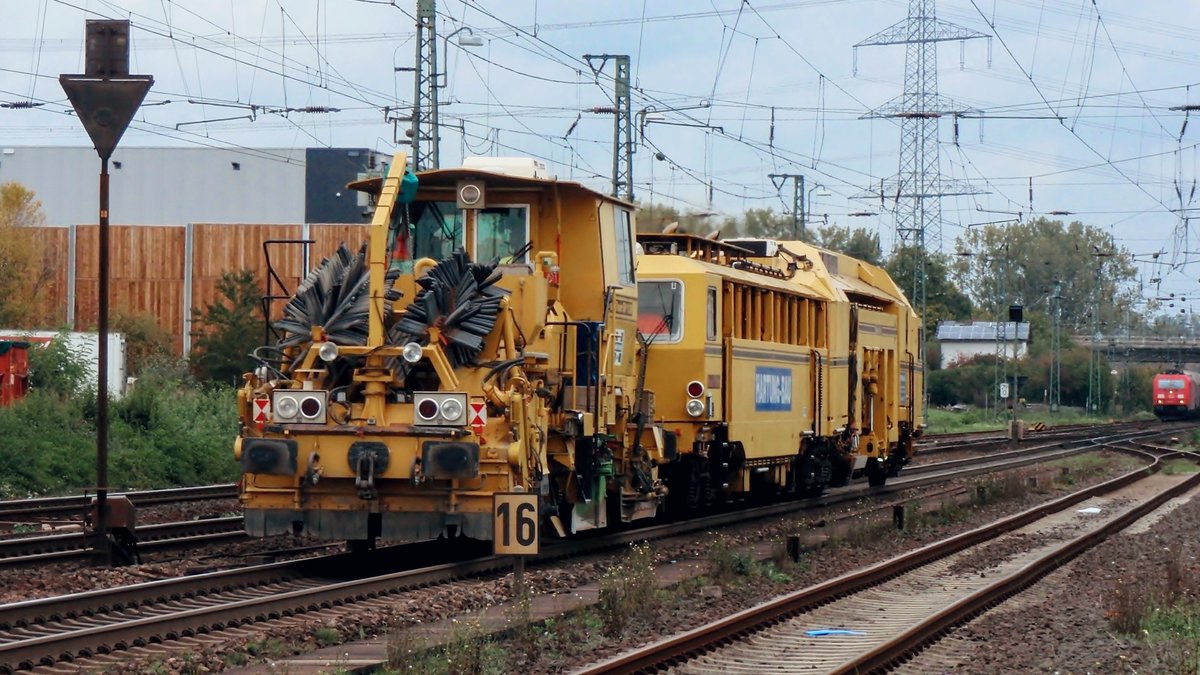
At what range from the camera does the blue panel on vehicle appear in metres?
20.6

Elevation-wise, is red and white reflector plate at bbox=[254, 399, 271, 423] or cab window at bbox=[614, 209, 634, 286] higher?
cab window at bbox=[614, 209, 634, 286]

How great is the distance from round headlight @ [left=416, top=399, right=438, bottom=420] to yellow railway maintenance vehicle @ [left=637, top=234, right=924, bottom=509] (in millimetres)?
6115

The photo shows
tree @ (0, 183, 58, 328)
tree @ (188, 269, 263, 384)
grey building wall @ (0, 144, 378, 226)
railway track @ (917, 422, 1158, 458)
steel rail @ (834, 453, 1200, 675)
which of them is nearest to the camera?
steel rail @ (834, 453, 1200, 675)

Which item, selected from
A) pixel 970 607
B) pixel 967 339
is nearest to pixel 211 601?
pixel 970 607

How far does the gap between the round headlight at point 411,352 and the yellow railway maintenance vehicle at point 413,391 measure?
0.04 feet

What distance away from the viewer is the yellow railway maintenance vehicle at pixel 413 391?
12.8 m

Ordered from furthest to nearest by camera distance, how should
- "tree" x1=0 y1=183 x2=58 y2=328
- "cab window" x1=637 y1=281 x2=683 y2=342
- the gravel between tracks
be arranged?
1. "tree" x1=0 y1=183 x2=58 y2=328
2. "cab window" x1=637 y1=281 x2=683 y2=342
3. the gravel between tracks

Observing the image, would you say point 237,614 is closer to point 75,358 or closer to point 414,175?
point 414,175

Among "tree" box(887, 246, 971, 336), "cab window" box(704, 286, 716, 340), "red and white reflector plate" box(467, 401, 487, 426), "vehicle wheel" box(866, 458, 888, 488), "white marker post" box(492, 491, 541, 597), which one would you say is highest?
"tree" box(887, 246, 971, 336)

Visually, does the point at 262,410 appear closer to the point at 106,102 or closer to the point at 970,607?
the point at 106,102

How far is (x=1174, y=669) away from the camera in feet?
32.7

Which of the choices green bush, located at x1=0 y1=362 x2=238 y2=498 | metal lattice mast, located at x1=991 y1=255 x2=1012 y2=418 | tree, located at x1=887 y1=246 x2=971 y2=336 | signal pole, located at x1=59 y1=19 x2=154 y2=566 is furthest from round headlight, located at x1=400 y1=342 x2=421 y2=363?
tree, located at x1=887 y1=246 x2=971 y2=336

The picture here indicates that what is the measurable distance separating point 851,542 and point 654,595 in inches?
249

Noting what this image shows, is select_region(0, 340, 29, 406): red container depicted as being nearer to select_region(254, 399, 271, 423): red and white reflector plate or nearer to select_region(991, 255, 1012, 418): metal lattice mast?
select_region(254, 399, 271, 423): red and white reflector plate
